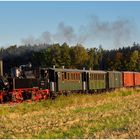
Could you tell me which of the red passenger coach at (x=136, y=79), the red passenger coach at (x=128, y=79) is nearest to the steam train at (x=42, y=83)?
the red passenger coach at (x=128, y=79)

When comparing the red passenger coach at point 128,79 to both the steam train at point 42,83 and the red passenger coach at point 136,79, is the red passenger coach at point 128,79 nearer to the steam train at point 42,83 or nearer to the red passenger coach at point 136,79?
the red passenger coach at point 136,79

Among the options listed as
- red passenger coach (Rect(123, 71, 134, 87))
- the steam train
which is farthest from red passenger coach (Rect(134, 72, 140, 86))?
the steam train

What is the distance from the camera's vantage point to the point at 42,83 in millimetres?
34156

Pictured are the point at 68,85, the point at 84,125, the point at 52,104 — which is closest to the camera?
the point at 84,125

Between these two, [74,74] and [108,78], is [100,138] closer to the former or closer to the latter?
[74,74]

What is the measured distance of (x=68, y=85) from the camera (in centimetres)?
3862

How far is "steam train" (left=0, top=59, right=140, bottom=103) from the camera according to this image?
3133 centimetres

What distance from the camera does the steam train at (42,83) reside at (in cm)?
3133

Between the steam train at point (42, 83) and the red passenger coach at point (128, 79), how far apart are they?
13.0 metres

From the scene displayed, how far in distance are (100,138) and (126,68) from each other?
313ft

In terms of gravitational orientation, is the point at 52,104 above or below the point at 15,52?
below

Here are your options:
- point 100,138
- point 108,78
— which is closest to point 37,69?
point 108,78

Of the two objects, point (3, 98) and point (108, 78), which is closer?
point (3, 98)

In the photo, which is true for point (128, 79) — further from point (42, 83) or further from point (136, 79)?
point (42, 83)
